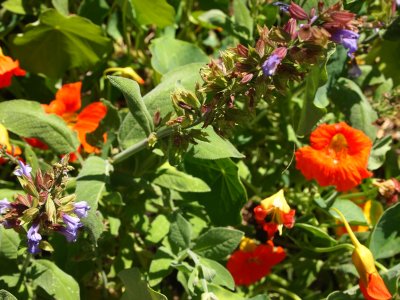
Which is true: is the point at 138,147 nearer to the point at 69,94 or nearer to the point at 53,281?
the point at 53,281

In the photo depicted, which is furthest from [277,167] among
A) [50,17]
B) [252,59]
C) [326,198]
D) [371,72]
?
[252,59]

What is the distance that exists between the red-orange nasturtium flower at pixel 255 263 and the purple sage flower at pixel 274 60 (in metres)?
1.46

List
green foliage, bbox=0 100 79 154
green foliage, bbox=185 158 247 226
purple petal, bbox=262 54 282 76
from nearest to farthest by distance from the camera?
purple petal, bbox=262 54 282 76 < green foliage, bbox=0 100 79 154 < green foliage, bbox=185 158 247 226

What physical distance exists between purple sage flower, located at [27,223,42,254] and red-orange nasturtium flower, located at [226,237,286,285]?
1.37 m

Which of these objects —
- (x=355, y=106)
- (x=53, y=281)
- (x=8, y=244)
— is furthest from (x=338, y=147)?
(x=8, y=244)

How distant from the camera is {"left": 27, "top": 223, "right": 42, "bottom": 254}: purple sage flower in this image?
71.3 inches

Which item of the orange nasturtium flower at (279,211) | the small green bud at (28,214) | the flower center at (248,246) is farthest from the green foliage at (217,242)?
the small green bud at (28,214)

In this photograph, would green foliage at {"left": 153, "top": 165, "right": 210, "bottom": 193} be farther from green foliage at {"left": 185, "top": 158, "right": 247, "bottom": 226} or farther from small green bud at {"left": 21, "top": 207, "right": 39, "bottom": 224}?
small green bud at {"left": 21, "top": 207, "right": 39, "bottom": 224}

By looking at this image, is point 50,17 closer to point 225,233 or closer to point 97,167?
point 97,167

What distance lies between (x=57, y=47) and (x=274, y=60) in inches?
72.8

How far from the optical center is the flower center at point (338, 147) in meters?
2.80

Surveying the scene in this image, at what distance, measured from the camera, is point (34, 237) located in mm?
1810

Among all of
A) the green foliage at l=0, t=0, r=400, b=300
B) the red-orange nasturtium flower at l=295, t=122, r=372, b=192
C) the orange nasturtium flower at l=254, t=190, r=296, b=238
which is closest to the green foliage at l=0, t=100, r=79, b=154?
the green foliage at l=0, t=0, r=400, b=300

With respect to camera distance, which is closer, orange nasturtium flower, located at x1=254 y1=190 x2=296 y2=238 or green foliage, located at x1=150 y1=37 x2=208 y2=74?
orange nasturtium flower, located at x1=254 y1=190 x2=296 y2=238
